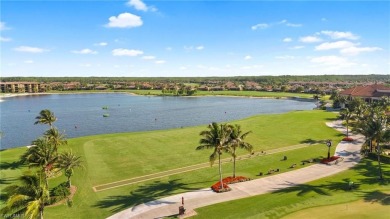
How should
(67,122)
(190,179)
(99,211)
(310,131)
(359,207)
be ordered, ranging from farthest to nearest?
(67,122) < (310,131) < (190,179) < (99,211) < (359,207)

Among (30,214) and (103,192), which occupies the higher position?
(30,214)

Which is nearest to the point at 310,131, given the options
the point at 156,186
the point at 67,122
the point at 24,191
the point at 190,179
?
the point at 190,179

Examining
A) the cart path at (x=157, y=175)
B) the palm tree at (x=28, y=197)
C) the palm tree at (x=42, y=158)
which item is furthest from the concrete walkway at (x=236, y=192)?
the palm tree at (x=42, y=158)

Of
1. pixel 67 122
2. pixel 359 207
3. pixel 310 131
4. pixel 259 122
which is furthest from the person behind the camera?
pixel 67 122

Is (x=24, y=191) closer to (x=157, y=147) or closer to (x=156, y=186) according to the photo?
(x=156, y=186)

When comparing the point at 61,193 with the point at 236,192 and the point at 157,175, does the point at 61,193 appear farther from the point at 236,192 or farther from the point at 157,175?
the point at 236,192

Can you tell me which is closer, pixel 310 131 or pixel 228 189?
pixel 228 189
